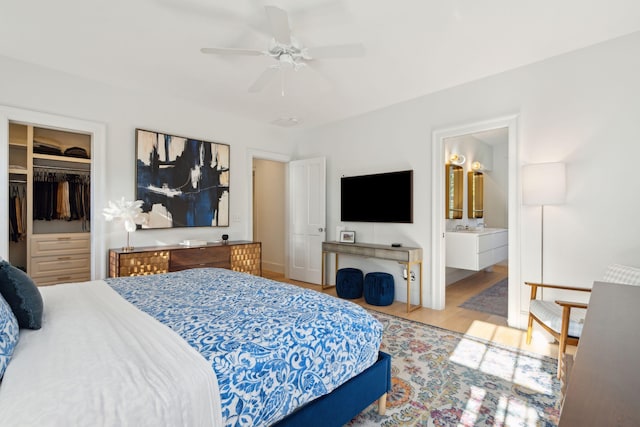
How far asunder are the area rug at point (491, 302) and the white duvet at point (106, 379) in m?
3.61

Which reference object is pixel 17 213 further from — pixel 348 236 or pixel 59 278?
pixel 348 236

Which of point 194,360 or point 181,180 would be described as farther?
point 181,180

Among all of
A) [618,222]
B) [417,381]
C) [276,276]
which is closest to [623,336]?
[417,381]

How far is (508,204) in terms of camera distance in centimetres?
364

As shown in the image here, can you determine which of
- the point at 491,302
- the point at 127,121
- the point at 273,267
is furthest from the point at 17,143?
the point at 491,302

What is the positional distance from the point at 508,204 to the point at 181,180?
4012mm

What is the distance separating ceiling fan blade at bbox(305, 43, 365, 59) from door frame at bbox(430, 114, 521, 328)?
6.01ft

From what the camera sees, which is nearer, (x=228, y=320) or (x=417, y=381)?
(x=228, y=320)

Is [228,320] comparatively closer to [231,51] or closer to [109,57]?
[231,51]

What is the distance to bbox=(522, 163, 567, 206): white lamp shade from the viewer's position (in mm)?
2766

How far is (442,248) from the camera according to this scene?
3.88m

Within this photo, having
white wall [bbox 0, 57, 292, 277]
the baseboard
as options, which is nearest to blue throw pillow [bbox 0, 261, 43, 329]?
white wall [bbox 0, 57, 292, 277]

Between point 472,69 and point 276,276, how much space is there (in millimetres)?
4363

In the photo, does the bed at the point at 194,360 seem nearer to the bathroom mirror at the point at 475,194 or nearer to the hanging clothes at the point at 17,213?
the hanging clothes at the point at 17,213
